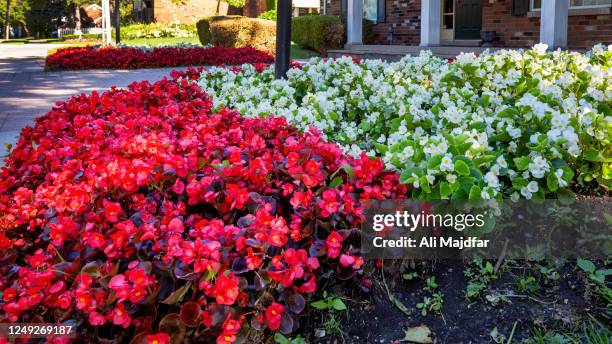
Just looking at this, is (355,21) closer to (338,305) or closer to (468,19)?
(468,19)

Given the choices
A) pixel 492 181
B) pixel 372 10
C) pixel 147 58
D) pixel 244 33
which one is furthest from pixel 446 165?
pixel 244 33

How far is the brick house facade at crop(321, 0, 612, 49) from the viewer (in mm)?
9922

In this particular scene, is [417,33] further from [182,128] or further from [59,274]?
[59,274]

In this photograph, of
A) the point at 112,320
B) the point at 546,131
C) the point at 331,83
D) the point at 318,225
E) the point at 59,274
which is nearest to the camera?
the point at 112,320

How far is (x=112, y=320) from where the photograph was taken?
1.87 meters

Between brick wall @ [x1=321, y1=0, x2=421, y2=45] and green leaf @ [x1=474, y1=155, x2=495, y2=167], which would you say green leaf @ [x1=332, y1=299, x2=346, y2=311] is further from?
brick wall @ [x1=321, y1=0, x2=421, y2=45]

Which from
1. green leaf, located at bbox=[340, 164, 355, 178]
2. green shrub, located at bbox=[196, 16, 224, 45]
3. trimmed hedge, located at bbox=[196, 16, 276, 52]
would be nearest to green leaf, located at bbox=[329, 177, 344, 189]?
green leaf, located at bbox=[340, 164, 355, 178]

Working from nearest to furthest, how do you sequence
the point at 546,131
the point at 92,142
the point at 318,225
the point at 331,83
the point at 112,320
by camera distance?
1. the point at 112,320
2. the point at 318,225
3. the point at 546,131
4. the point at 92,142
5. the point at 331,83

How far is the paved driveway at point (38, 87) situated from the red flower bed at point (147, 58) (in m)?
0.75

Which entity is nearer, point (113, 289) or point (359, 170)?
point (113, 289)

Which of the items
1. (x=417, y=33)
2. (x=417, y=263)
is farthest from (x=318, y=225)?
(x=417, y=33)

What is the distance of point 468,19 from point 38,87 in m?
9.27

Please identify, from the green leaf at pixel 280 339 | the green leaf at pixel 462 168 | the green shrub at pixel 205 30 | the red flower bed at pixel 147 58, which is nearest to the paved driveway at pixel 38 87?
the red flower bed at pixel 147 58

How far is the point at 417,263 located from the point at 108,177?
1363 mm
